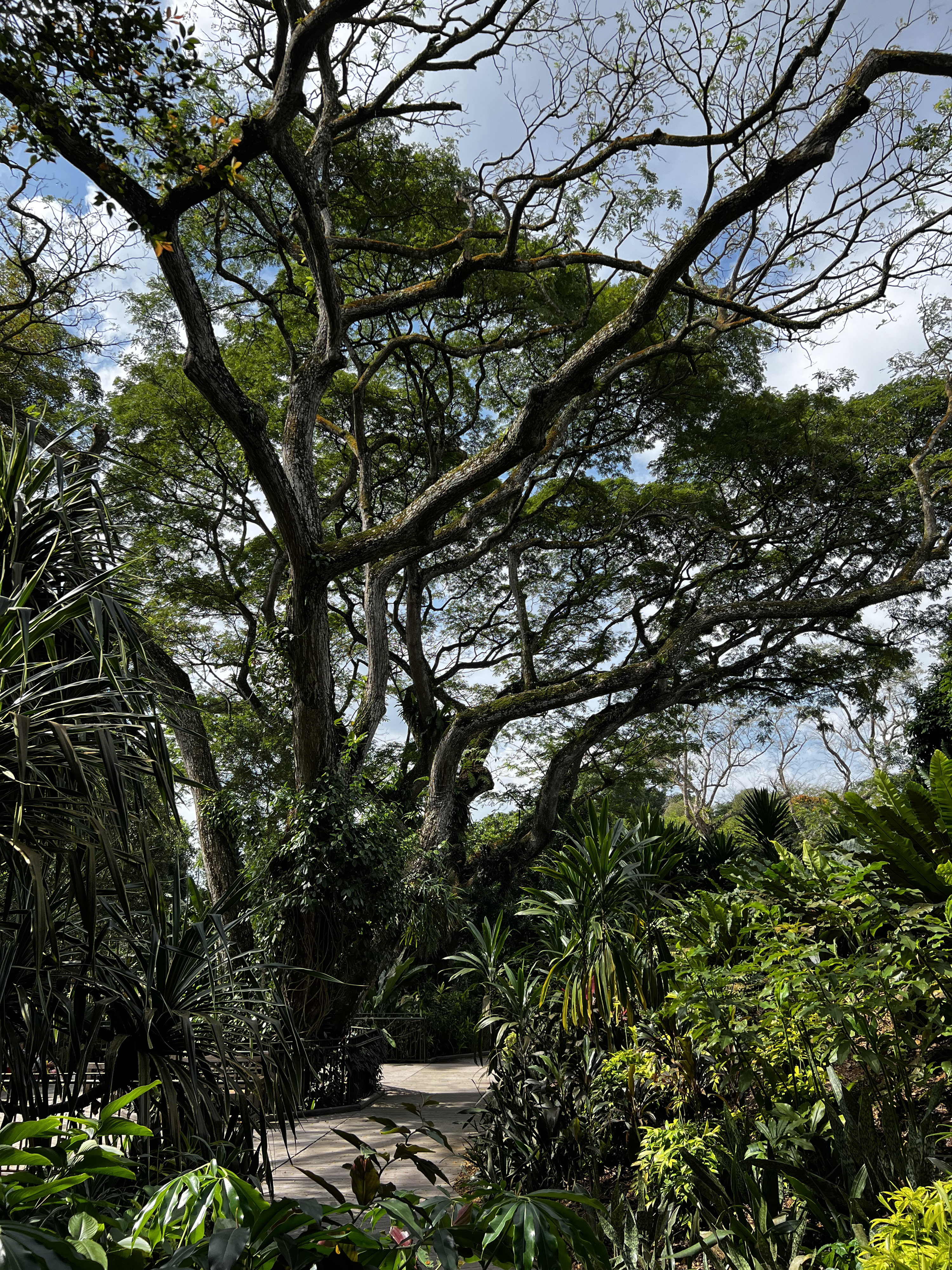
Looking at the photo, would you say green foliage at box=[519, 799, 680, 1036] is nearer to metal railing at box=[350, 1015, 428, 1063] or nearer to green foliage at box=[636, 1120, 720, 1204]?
green foliage at box=[636, 1120, 720, 1204]

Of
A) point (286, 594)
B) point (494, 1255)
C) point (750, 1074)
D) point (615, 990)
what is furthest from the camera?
point (286, 594)

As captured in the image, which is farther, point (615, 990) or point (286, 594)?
point (286, 594)

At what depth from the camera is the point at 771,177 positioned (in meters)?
4.98

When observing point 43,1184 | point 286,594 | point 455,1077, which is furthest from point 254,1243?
point 455,1077

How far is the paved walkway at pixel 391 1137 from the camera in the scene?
14.1 feet

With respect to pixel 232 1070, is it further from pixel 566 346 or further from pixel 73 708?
pixel 566 346

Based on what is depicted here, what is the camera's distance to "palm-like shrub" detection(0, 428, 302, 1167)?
6.64ft

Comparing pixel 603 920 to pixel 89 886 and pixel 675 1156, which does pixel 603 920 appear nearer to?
pixel 675 1156

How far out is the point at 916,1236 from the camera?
5.36 ft

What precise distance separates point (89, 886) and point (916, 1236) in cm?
195

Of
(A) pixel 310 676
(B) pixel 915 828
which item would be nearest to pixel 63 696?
(B) pixel 915 828

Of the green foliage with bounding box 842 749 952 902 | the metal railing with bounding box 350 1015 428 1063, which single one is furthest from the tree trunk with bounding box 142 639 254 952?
the green foliage with bounding box 842 749 952 902

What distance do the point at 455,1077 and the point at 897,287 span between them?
359 inches

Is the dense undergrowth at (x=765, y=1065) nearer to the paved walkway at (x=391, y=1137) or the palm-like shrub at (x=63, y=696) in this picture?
the paved walkway at (x=391, y=1137)
